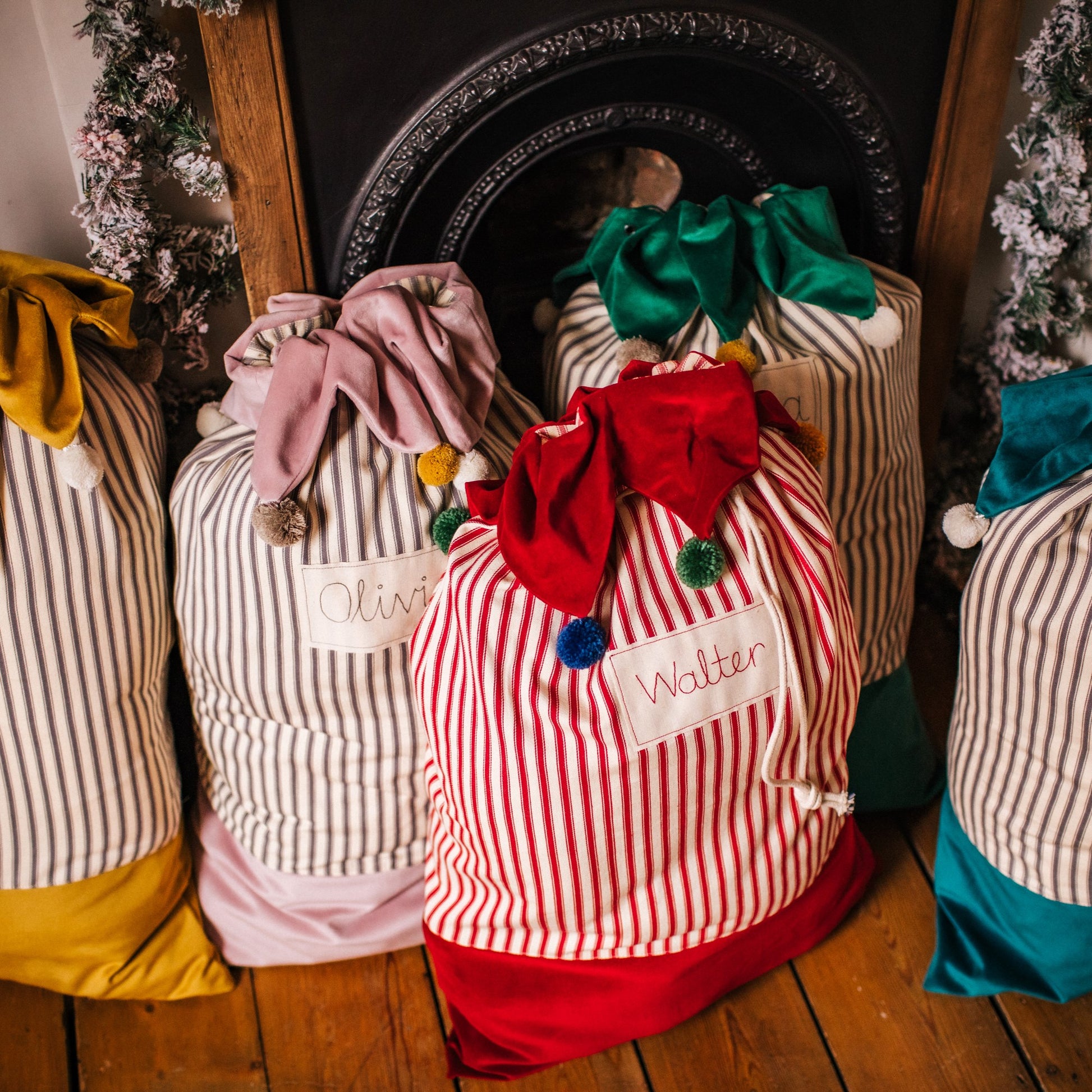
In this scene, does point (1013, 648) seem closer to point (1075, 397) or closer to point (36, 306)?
point (1075, 397)

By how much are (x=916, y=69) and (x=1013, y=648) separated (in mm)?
717

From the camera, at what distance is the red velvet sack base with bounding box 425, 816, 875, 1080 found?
1.07 meters

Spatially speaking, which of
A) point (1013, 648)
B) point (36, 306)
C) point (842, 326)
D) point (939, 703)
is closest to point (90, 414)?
point (36, 306)

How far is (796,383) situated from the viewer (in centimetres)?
114

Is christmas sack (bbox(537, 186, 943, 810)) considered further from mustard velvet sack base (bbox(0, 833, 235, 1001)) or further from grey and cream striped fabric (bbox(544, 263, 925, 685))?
mustard velvet sack base (bbox(0, 833, 235, 1001))

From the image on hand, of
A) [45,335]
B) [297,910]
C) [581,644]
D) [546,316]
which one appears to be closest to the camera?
[581,644]

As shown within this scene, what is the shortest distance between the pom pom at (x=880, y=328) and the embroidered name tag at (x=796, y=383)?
0.21 ft

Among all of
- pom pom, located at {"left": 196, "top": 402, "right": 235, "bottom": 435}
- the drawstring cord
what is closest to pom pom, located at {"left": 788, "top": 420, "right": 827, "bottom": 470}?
the drawstring cord

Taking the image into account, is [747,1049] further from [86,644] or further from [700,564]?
[86,644]

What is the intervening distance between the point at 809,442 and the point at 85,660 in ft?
2.49

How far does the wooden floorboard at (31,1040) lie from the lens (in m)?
1.15

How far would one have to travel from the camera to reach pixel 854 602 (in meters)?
1.28

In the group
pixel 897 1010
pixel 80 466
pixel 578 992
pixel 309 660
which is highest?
pixel 80 466

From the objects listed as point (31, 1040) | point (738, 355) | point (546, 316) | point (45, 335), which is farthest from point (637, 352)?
point (31, 1040)
